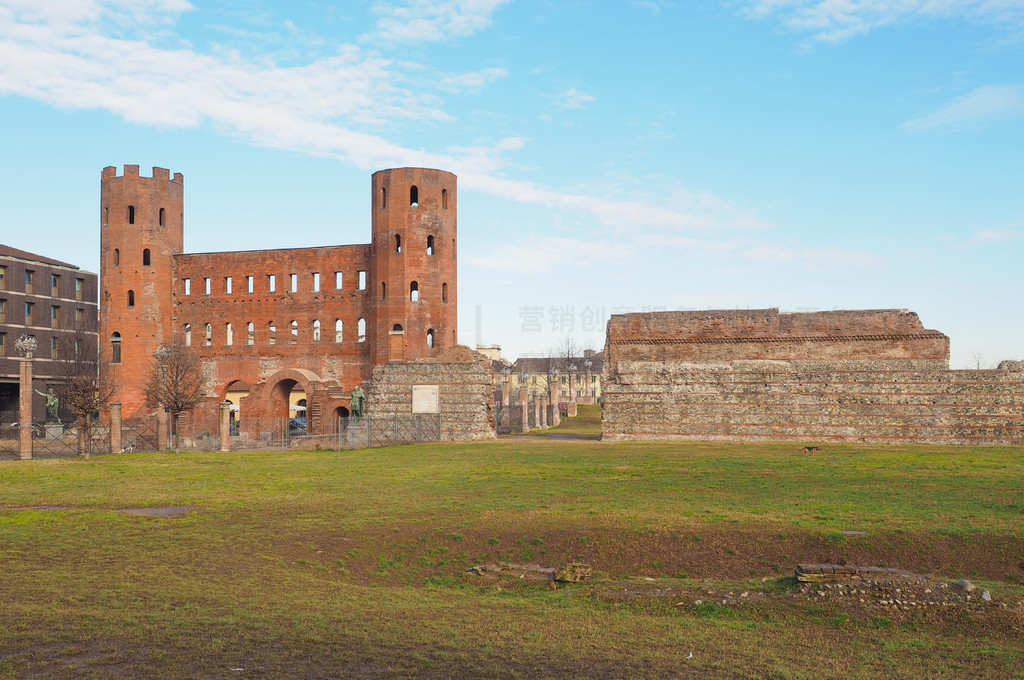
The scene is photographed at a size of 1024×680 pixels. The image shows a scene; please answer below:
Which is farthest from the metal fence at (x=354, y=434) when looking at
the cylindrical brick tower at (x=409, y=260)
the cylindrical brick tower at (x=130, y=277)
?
the cylindrical brick tower at (x=130, y=277)

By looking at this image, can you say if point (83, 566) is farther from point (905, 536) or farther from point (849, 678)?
point (905, 536)

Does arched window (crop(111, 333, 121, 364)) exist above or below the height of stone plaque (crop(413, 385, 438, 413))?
above

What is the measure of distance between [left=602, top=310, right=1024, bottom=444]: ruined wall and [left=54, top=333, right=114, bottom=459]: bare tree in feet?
66.4

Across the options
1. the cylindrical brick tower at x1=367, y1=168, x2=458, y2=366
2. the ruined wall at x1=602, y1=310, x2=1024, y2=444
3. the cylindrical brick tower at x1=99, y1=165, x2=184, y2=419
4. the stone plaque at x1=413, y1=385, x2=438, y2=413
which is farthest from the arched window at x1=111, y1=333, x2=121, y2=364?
the ruined wall at x1=602, y1=310, x2=1024, y2=444

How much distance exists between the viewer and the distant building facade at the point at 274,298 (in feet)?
151

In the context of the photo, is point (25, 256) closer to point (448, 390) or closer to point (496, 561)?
point (448, 390)

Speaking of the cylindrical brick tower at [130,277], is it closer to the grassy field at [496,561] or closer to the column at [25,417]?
the column at [25,417]

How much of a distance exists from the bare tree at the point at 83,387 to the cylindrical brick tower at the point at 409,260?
13715 mm

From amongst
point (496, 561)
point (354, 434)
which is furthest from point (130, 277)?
point (496, 561)

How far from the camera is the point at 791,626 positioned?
933cm

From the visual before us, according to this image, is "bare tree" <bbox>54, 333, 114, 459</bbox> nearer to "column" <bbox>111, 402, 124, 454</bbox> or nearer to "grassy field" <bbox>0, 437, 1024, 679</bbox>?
"column" <bbox>111, 402, 124, 454</bbox>

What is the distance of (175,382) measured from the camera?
4175cm

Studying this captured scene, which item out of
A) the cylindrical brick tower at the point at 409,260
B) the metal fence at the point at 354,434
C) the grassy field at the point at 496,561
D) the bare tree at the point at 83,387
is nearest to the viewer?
the grassy field at the point at 496,561

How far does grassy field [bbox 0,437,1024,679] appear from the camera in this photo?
796cm
